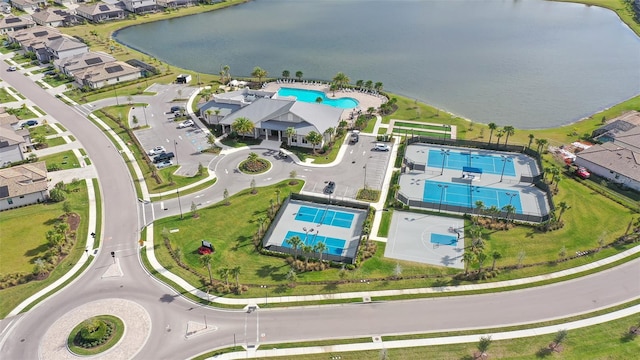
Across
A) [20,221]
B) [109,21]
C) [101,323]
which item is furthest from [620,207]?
[109,21]

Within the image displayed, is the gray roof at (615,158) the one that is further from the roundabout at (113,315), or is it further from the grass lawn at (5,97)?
the grass lawn at (5,97)

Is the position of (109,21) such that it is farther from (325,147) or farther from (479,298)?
(479,298)

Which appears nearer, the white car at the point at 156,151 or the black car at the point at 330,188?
the black car at the point at 330,188

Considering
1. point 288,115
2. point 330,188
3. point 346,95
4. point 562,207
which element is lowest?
point 330,188

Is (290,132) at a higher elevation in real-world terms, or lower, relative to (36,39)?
lower

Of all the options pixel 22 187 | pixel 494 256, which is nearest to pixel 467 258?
pixel 494 256

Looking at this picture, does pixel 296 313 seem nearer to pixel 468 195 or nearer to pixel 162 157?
pixel 468 195

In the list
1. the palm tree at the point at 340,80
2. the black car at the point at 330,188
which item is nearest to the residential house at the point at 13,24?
the palm tree at the point at 340,80
